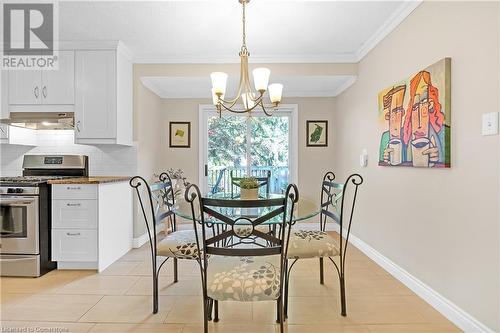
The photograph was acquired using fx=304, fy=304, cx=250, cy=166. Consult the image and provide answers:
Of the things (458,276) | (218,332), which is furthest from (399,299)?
(218,332)

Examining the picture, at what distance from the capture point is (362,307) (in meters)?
2.23

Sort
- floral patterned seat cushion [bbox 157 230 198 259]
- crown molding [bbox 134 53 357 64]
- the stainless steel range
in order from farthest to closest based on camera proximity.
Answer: crown molding [bbox 134 53 357 64] < the stainless steel range < floral patterned seat cushion [bbox 157 230 198 259]

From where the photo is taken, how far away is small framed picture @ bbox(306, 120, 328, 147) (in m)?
4.75

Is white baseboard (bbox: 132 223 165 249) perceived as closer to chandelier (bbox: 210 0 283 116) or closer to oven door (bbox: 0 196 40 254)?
oven door (bbox: 0 196 40 254)

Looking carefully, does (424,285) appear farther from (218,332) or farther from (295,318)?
(218,332)

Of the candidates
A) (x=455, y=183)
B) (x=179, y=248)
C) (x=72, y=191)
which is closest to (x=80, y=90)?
(x=72, y=191)

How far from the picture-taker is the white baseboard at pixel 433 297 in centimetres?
184

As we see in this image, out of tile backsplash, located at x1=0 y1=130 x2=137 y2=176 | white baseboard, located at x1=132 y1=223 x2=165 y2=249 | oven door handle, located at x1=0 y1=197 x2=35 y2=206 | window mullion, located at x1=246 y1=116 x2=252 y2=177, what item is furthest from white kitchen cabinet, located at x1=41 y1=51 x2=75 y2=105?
window mullion, located at x1=246 y1=116 x2=252 y2=177

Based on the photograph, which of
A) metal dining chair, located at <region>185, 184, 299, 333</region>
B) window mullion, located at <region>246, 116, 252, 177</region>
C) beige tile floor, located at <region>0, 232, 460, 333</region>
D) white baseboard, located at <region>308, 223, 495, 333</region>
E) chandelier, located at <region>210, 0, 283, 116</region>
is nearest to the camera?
metal dining chair, located at <region>185, 184, 299, 333</region>

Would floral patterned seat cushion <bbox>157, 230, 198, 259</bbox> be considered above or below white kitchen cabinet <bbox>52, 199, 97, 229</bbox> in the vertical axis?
below

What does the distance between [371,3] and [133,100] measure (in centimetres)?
280

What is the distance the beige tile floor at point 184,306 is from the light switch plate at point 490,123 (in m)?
1.24

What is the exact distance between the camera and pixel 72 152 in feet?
12.3

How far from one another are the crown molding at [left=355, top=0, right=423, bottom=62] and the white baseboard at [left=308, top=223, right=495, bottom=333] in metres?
2.18
